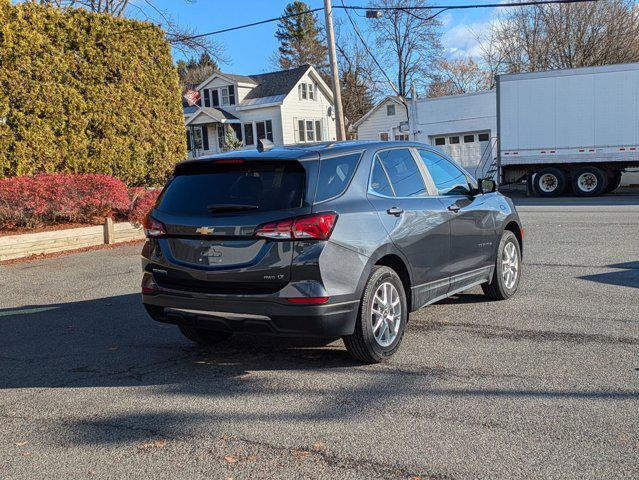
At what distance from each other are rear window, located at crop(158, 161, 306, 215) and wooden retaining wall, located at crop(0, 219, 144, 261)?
8042mm

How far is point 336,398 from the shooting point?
4508mm

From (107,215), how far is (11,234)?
8.16 ft

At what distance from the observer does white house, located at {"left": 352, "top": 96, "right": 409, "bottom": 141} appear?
47719mm

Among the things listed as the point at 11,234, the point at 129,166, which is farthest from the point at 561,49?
the point at 11,234

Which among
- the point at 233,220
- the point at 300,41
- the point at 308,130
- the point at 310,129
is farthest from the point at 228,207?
the point at 300,41

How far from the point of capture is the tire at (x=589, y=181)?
23.4 m

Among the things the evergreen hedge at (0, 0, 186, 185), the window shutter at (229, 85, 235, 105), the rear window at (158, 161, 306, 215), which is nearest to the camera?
the rear window at (158, 161, 306, 215)

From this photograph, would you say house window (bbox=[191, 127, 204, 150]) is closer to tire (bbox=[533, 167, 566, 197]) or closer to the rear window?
tire (bbox=[533, 167, 566, 197])

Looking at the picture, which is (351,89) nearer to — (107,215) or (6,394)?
(107,215)

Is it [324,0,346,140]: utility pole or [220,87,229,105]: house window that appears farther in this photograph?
[220,87,229,105]: house window

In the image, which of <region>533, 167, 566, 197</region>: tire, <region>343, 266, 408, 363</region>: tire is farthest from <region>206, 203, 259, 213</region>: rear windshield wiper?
<region>533, 167, 566, 197</region>: tire

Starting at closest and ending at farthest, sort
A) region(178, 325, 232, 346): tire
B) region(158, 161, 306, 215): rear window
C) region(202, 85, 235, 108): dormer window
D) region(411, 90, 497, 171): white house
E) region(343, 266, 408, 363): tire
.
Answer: region(158, 161, 306, 215): rear window < region(343, 266, 408, 363): tire < region(178, 325, 232, 346): tire < region(411, 90, 497, 171): white house < region(202, 85, 235, 108): dormer window

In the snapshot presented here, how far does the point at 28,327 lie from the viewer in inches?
278

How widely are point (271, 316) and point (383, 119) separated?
45321 mm
